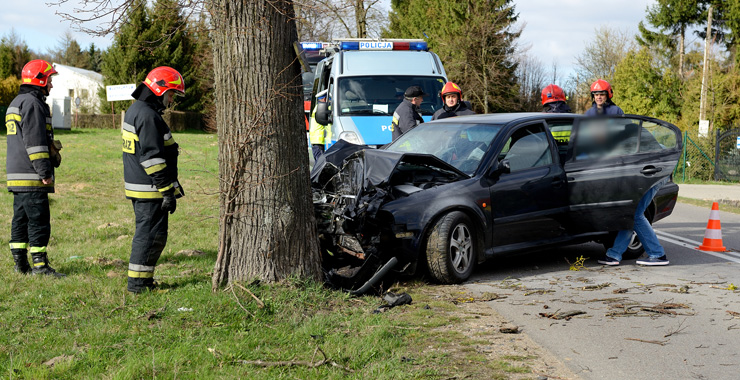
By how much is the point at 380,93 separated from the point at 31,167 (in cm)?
637

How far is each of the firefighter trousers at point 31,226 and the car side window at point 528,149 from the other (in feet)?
14.7

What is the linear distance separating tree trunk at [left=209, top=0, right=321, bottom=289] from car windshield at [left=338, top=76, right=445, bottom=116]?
20.3ft

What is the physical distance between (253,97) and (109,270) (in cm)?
261

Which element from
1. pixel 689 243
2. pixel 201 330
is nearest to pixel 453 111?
pixel 689 243

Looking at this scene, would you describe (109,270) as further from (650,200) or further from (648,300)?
(650,200)

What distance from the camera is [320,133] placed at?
13.0 m

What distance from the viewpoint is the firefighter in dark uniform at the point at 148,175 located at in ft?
18.2

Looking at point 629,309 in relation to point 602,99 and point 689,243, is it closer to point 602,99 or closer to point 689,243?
point 602,99

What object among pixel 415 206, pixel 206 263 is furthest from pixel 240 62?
pixel 206 263

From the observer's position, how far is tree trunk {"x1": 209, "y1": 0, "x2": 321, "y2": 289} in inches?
205

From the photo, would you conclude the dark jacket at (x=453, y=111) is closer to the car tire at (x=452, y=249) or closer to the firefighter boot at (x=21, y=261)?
the car tire at (x=452, y=249)

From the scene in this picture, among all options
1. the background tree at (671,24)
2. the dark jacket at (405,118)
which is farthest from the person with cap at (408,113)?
the background tree at (671,24)

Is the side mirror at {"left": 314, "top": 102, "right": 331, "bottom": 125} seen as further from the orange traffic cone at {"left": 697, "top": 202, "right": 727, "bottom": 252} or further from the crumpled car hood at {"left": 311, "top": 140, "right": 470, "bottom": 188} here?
the orange traffic cone at {"left": 697, "top": 202, "right": 727, "bottom": 252}

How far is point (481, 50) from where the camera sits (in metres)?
32.2
